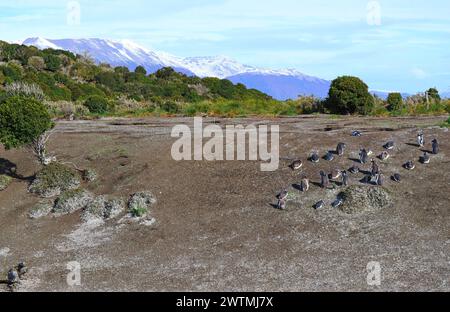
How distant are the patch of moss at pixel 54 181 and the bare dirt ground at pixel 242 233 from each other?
1.61ft

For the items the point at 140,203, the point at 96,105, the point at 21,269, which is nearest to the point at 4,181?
the point at 140,203

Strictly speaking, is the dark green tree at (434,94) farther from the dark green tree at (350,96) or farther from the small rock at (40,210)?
the small rock at (40,210)

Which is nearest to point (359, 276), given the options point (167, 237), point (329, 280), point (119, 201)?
point (329, 280)

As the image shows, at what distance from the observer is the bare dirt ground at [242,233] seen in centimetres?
1538

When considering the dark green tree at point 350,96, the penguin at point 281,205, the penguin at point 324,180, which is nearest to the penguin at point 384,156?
the penguin at point 324,180

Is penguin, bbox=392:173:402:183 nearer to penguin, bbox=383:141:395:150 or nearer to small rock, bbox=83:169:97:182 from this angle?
penguin, bbox=383:141:395:150

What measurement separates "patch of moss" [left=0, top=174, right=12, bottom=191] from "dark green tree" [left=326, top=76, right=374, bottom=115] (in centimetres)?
2517

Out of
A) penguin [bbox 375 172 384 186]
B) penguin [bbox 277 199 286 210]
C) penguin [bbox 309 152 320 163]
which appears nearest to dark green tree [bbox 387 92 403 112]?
penguin [bbox 309 152 320 163]

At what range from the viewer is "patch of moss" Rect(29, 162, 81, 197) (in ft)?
75.2

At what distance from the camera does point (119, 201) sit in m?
20.8

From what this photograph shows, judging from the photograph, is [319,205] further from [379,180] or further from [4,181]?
[4,181]

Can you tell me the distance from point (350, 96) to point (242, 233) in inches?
1028

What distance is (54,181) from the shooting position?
2300 centimetres
